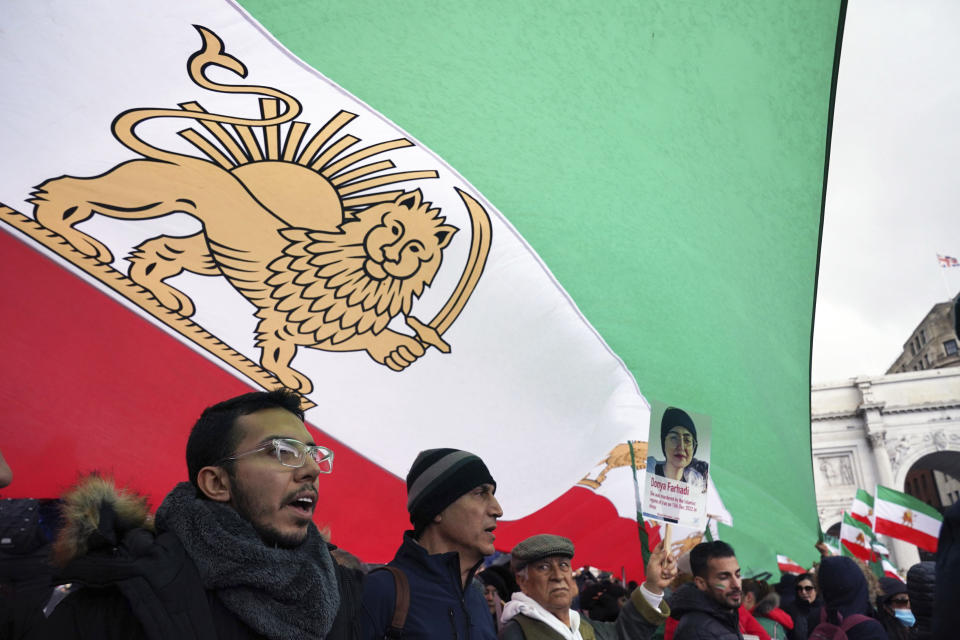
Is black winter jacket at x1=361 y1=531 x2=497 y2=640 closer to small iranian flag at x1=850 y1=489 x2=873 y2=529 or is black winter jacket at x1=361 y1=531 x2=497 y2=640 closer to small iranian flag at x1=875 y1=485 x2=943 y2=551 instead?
small iranian flag at x1=875 y1=485 x2=943 y2=551

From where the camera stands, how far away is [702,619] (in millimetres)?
3268

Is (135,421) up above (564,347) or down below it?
below

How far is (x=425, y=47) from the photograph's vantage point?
4000 mm

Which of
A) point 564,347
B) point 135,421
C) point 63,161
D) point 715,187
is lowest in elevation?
point 135,421

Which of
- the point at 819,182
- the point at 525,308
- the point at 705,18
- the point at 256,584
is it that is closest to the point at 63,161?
the point at 256,584

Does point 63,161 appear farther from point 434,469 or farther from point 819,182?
point 819,182

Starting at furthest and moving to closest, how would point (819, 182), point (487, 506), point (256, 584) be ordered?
point (819, 182) < point (487, 506) < point (256, 584)

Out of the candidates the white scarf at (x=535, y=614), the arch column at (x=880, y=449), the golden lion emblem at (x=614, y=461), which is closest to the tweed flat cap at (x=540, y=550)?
the white scarf at (x=535, y=614)

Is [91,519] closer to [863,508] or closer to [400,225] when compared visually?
[400,225]

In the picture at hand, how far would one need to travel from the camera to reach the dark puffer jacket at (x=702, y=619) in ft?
10.5

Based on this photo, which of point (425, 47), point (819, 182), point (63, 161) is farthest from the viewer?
point (819, 182)

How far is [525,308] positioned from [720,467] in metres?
4.51

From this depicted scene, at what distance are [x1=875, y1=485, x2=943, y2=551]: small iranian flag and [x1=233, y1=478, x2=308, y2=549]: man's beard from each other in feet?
38.2

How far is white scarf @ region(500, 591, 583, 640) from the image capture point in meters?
2.72
